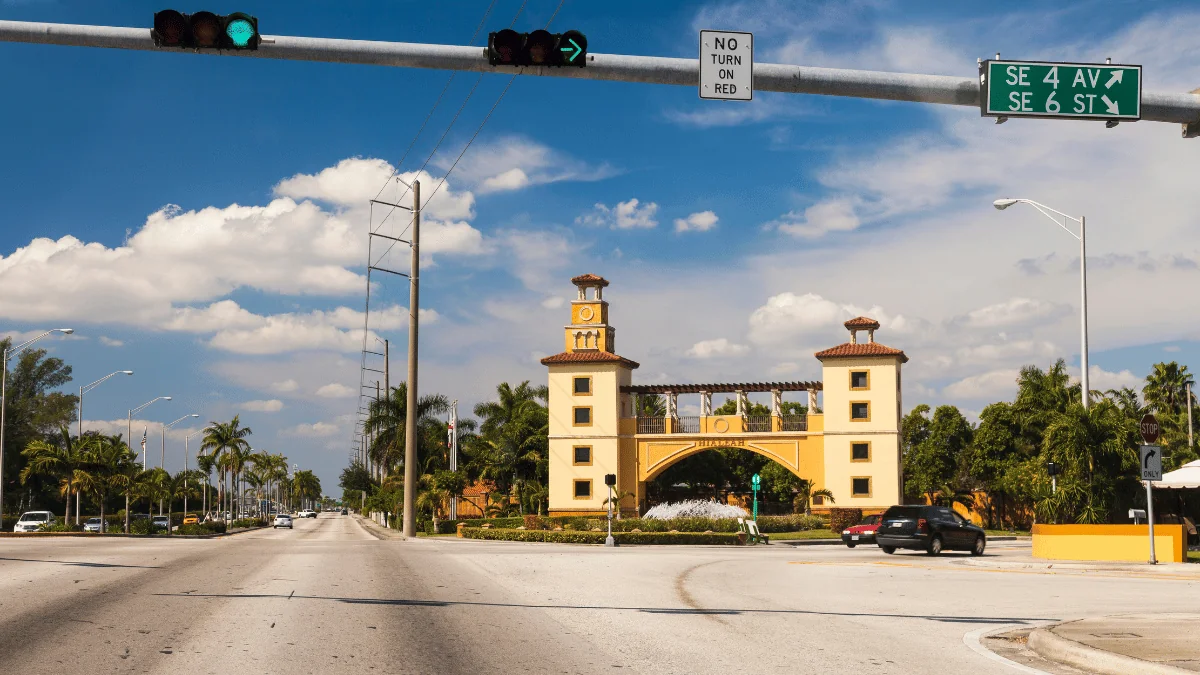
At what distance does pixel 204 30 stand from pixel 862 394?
61.1 m

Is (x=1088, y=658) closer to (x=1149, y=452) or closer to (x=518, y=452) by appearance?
(x=1149, y=452)

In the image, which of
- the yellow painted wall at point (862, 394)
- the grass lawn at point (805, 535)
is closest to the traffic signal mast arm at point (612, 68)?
the grass lawn at point (805, 535)

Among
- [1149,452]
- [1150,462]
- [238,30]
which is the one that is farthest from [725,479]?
[238,30]

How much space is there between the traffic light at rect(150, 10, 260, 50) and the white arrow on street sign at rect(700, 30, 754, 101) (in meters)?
4.53

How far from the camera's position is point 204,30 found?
10.9 meters

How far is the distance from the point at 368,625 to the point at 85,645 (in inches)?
113

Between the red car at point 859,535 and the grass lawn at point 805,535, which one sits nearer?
the red car at point 859,535

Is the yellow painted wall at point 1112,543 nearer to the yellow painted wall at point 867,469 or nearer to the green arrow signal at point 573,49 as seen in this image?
the green arrow signal at point 573,49

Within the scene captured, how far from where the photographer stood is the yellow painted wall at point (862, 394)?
67.8 meters

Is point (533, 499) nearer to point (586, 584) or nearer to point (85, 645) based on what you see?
point (586, 584)

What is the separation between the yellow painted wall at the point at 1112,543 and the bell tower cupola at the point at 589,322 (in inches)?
1829

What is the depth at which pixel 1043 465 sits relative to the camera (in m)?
32.2

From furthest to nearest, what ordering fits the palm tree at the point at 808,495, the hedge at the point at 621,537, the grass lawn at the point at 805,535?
the palm tree at the point at 808,495
the grass lawn at the point at 805,535
the hedge at the point at 621,537

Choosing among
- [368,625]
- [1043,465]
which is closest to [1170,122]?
[368,625]
